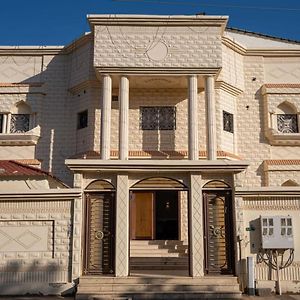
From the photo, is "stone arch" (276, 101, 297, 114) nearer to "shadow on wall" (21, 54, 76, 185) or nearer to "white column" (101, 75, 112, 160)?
"white column" (101, 75, 112, 160)

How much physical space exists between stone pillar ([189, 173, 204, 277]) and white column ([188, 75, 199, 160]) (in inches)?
202

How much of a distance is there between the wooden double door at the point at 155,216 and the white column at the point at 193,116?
6.15 feet

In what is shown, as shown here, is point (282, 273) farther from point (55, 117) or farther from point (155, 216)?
point (55, 117)

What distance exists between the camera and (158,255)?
1272cm

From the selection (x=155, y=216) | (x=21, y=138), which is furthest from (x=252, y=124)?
(x=21, y=138)

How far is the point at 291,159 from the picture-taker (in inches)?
633

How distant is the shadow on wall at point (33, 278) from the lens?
28.7 ft

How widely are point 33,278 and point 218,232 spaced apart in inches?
155

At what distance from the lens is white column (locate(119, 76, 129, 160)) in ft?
47.2

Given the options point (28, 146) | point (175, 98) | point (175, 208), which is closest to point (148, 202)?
point (175, 208)

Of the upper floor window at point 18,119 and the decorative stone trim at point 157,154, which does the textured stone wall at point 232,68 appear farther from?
the upper floor window at point 18,119

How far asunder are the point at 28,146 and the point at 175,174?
8.61 meters

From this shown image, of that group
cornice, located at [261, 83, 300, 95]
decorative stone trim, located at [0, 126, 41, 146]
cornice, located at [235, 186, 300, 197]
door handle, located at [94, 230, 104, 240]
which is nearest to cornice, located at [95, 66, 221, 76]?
cornice, located at [261, 83, 300, 95]

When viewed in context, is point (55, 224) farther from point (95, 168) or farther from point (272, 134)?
point (272, 134)
